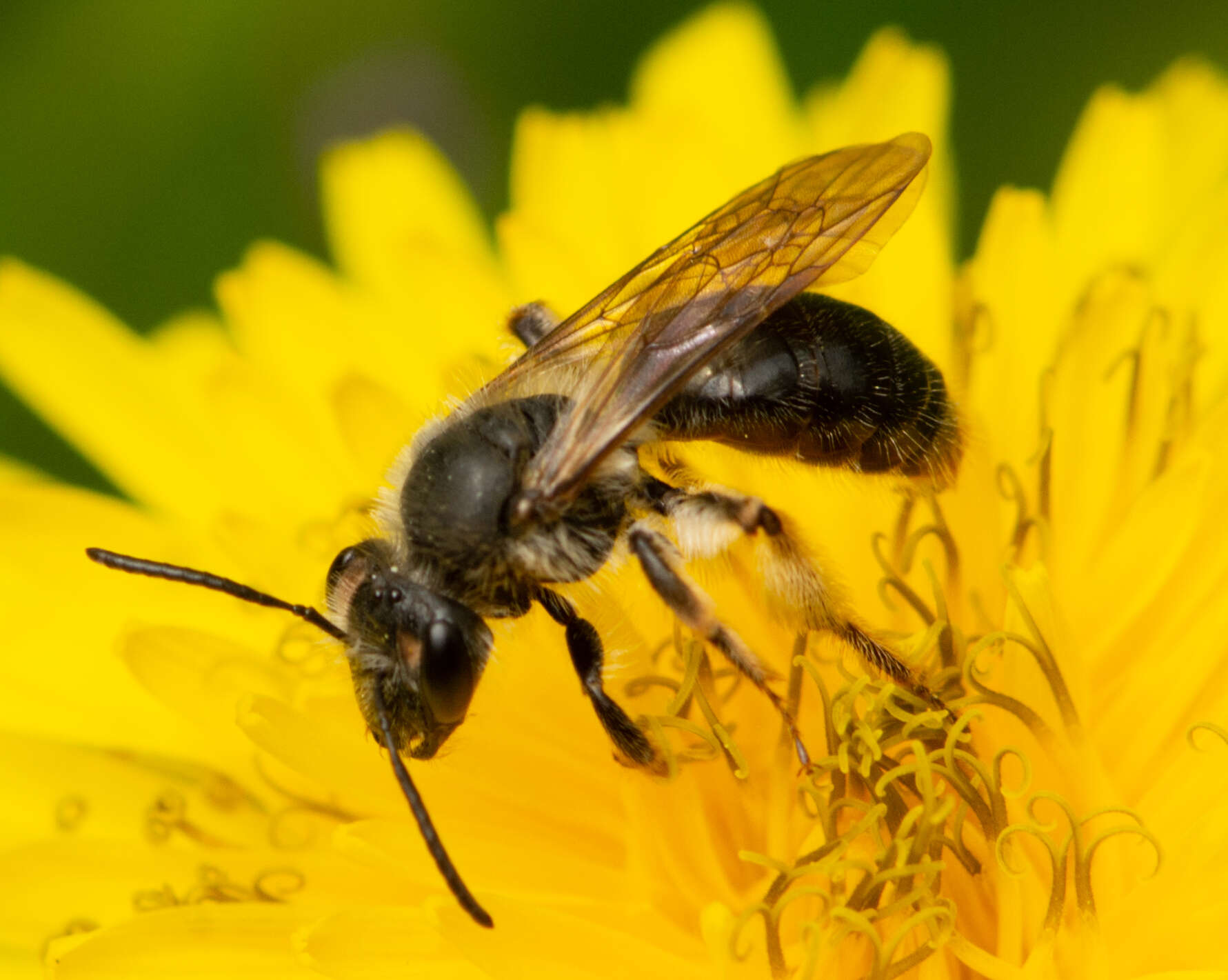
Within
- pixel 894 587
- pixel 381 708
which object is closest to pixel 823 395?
pixel 894 587

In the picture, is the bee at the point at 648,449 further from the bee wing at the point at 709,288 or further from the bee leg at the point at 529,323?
the bee leg at the point at 529,323

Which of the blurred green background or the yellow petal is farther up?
the blurred green background

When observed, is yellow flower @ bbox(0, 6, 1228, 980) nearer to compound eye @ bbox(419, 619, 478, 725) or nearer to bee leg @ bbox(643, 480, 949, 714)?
bee leg @ bbox(643, 480, 949, 714)

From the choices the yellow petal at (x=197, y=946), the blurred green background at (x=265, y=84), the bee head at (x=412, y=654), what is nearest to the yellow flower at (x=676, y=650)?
the yellow petal at (x=197, y=946)

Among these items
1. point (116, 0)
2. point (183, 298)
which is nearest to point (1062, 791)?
point (183, 298)

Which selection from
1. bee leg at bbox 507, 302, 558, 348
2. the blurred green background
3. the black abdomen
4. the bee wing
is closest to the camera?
the bee wing

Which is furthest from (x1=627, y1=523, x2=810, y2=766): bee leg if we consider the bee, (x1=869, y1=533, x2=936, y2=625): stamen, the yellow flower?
(x1=869, y1=533, x2=936, y2=625): stamen

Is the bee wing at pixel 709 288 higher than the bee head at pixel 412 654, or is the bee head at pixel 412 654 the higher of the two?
the bee wing at pixel 709 288
